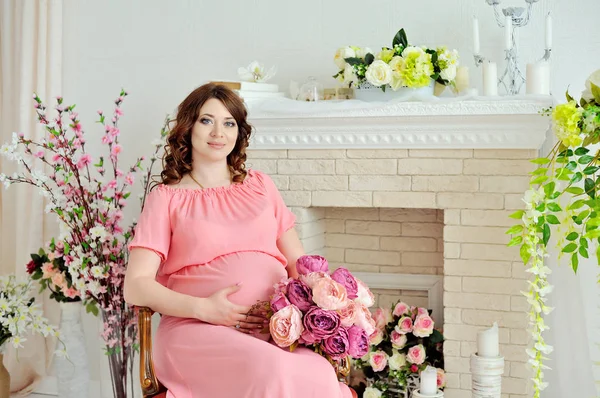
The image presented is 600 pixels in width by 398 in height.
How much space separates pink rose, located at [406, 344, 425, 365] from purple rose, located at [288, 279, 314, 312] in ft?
3.28

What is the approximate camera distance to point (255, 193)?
2.73m

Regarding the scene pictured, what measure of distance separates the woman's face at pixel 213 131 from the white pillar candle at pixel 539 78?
3.68 ft

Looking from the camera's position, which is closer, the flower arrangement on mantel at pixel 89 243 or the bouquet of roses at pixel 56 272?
the flower arrangement on mantel at pixel 89 243

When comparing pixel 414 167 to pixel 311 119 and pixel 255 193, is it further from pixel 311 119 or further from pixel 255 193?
pixel 255 193

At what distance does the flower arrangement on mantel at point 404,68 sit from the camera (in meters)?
2.85

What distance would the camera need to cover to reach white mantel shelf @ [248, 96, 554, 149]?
277cm

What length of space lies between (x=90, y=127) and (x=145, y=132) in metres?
0.34

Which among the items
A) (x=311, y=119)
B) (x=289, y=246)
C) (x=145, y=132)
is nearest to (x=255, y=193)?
(x=289, y=246)

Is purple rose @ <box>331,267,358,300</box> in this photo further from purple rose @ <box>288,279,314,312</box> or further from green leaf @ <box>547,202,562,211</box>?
green leaf @ <box>547,202,562,211</box>

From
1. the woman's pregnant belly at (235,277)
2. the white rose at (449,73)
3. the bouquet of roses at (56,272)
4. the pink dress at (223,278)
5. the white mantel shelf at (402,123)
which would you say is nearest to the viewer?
the pink dress at (223,278)

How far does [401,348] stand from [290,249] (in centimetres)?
76

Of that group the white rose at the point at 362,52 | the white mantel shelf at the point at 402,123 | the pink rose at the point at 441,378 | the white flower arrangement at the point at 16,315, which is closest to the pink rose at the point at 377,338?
the pink rose at the point at 441,378

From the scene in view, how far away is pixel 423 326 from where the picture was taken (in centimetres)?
312

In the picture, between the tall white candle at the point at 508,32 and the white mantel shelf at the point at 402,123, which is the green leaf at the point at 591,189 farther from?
the tall white candle at the point at 508,32
